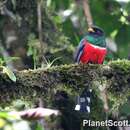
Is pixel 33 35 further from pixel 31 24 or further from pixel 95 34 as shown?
pixel 95 34

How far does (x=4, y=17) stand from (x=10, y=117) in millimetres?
3766

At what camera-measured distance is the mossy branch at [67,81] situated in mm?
2787

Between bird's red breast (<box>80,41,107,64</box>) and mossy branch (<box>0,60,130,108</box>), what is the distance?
778 millimetres

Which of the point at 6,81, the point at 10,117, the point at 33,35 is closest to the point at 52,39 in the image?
the point at 33,35

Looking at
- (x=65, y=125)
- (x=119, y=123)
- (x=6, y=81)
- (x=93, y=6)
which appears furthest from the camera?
(x=93, y=6)

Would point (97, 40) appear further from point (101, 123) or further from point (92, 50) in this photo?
point (101, 123)

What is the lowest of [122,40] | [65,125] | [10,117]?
[65,125]

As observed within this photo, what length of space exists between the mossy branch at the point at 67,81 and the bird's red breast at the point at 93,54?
778 mm

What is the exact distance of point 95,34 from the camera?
4.18m

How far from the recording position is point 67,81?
115 inches

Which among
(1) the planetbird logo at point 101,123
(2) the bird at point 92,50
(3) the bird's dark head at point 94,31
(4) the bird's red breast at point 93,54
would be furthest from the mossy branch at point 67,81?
(3) the bird's dark head at point 94,31

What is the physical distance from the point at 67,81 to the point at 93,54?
3.35 feet

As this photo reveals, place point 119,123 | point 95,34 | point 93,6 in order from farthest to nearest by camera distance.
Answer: point 93,6
point 95,34
point 119,123

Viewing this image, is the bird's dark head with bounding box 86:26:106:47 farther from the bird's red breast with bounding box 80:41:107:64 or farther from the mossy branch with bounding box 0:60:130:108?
the mossy branch with bounding box 0:60:130:108
